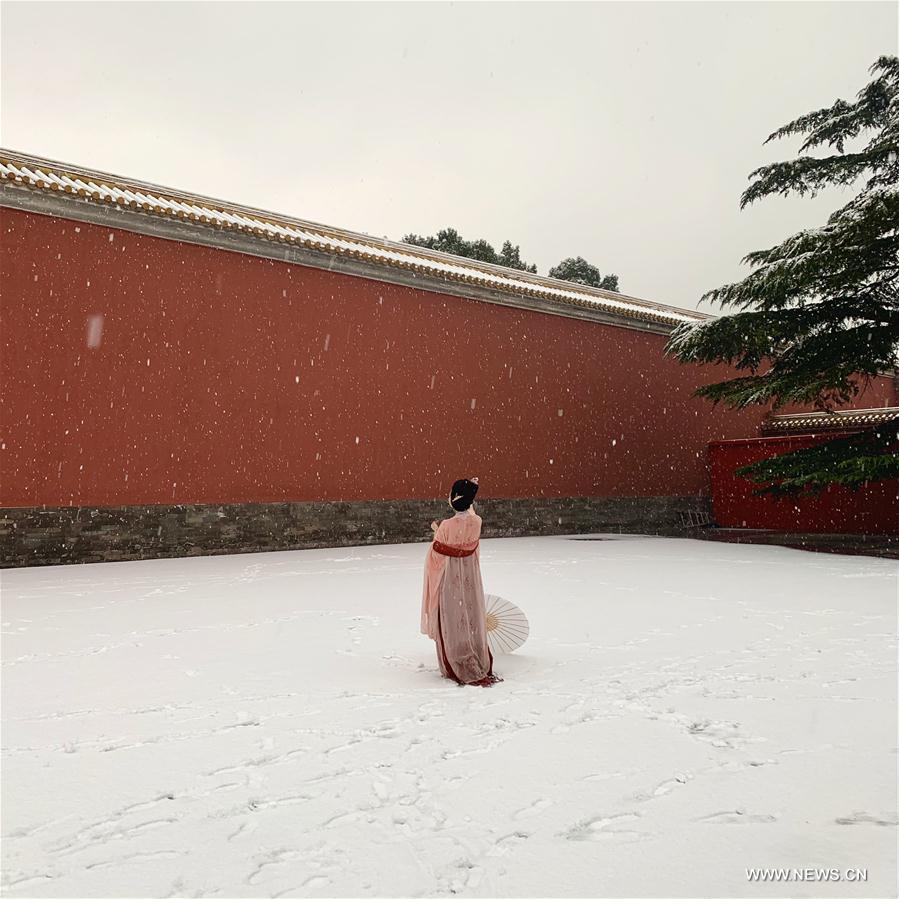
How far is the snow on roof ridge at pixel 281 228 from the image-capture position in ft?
31.1

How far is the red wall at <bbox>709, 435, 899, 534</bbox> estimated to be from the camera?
41.9 ft

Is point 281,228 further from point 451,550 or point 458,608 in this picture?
point 458,608

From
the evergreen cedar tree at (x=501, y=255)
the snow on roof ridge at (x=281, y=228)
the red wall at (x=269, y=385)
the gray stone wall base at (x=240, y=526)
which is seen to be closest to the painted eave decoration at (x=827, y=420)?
the snow on roof ridge at (x=281, y=228)

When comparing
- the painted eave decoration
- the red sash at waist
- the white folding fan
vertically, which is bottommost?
the white folding fan

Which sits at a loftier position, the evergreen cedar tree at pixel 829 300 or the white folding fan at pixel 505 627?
the evergreen cedar tree at pixel 829 300

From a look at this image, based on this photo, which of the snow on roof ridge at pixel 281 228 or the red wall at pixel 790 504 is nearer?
the snow on roof ridge at pixel 281 228

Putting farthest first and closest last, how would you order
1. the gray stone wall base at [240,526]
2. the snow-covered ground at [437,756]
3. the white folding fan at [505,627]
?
the gray stone wall base at [240,526], the white folding fan at [505,627], the snow-covered ground at [437,756]

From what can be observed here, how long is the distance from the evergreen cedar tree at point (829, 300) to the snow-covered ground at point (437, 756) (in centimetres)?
511

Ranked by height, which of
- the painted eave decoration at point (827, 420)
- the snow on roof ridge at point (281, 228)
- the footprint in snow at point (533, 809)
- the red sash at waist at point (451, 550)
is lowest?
the footprint in snow at point (533, 809)

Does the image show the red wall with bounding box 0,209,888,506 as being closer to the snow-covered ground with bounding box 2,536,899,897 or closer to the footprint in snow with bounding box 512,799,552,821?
the snow-covered ground with bounding box 2,536,899,897

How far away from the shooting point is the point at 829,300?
33.3 ft

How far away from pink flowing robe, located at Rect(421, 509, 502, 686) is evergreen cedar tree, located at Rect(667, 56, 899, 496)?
23.7 ft

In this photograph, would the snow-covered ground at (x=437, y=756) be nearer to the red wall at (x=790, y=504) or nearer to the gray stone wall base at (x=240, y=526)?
the gray stone wall base at (x=240, y=526)

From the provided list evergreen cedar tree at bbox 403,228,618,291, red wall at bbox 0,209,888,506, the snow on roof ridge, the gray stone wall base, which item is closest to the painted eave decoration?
the snow on roof ridge
